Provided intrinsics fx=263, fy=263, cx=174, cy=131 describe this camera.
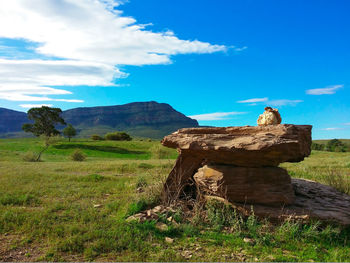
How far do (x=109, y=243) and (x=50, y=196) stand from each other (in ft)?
21.6

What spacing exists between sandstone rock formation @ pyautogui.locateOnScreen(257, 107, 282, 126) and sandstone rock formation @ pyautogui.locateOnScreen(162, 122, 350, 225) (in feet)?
2.44

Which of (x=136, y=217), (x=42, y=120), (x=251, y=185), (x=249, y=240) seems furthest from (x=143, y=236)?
(x=42, y=120)

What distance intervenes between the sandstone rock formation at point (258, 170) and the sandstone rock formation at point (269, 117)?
74 centimetres

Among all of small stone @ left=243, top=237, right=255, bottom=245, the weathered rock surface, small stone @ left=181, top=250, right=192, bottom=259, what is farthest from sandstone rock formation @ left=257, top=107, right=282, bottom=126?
small stone @ left=181, top=250, right=192, bottom=259

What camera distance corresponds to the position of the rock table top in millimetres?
7922

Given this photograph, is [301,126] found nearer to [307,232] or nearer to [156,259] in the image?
[307,232]

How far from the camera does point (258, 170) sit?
8820 mm

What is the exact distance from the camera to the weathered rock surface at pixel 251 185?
8.67 metres

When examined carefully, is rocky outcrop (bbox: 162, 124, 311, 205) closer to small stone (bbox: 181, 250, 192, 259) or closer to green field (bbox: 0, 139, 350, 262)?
green field (bbox: 0, 139, 350, 262)

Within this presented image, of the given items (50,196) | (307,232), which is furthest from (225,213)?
(50,196)

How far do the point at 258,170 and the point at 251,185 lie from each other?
564 mm

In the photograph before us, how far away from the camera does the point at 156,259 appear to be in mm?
6258

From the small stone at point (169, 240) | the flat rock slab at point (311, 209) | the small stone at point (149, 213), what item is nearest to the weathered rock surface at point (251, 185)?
the flat rock slab at point (311, 209)

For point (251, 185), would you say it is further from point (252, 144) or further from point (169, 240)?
point (169, 240)
